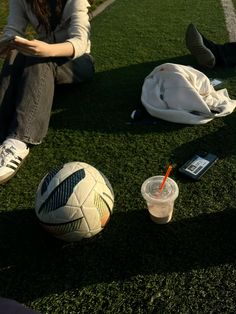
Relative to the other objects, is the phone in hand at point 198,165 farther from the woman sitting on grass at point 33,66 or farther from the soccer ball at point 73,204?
the woman sitting on grass at point 33,66

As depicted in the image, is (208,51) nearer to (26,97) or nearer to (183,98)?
(183,98)

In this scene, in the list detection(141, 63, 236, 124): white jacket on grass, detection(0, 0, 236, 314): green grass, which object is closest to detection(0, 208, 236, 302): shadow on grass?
detection(0, 0, 236, 314): green grass

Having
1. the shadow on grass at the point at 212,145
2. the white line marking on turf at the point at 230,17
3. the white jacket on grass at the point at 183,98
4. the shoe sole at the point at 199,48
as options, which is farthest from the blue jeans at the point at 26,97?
the white line marking on turf at the point at 230,17

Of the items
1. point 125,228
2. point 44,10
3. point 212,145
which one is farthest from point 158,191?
point 44,10

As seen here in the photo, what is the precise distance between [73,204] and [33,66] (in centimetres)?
130

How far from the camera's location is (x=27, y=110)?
273 centimetres

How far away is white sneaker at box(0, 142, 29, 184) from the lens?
2562 mm

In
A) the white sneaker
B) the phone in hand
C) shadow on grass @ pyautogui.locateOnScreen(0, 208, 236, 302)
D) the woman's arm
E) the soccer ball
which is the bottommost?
the phone in hand

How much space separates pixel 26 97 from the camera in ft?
9.00

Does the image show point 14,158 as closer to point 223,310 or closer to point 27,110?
point 27,110

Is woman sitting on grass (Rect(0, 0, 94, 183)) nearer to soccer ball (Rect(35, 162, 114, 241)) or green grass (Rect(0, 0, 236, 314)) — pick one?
green grass (Rect(0, 0, 236, 314))

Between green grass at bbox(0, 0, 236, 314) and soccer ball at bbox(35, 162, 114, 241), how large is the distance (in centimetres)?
18

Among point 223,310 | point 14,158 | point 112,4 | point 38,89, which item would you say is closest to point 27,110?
point 38,89

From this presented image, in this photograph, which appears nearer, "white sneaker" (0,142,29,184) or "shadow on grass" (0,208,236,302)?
"shadow on grass" (0,208,236,302)
